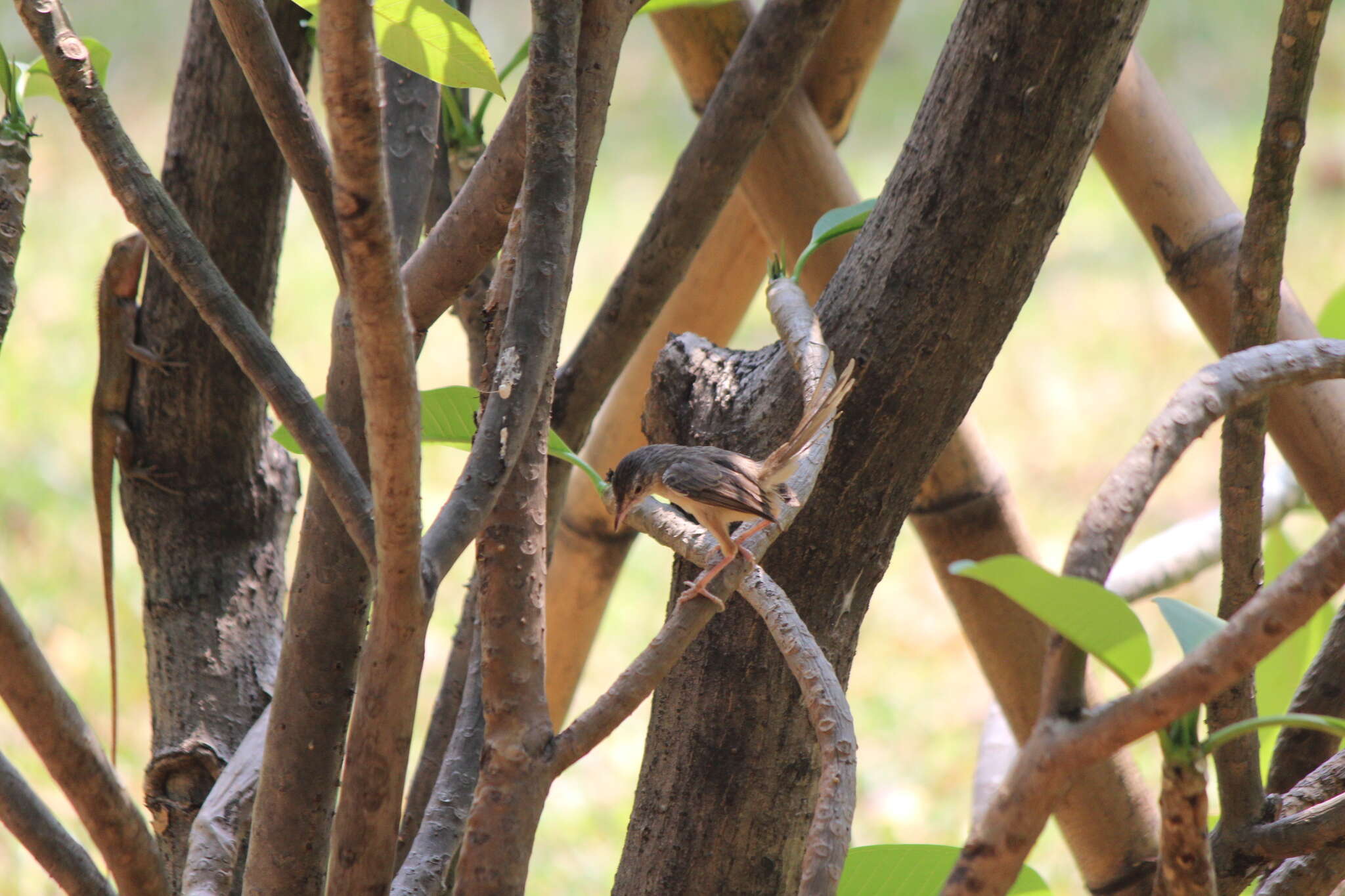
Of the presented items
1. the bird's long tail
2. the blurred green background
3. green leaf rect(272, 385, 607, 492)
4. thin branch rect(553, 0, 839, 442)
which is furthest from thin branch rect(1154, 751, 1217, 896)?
the blurred green background

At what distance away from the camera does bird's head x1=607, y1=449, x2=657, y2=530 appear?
2.46 ft

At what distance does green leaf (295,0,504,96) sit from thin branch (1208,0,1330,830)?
45 centimetres

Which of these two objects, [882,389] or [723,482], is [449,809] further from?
[882,389]

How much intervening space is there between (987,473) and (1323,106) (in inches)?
129

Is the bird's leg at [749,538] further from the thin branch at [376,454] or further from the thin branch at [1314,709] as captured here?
the thin branch at [1314,709]

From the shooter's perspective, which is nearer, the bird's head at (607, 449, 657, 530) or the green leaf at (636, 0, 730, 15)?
the bird's head at (607, 449, 657, 530)

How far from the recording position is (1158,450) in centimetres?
45

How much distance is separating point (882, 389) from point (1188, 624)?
Result: 0.96 ft

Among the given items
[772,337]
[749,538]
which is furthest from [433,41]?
[772,337]

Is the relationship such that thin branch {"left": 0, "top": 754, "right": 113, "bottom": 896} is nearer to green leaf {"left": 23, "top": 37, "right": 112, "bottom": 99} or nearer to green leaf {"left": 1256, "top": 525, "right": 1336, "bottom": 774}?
green leaf {"left": 23, "top": 37, "right": 112, "bottom": 99}

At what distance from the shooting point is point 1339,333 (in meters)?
0.92

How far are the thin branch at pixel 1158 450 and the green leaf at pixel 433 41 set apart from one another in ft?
1.20

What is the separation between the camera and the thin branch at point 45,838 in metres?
0.49

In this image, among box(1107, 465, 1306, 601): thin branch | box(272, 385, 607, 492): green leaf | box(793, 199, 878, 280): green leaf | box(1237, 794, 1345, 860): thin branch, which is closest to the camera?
box(1237, 794, 1345, 860): thin branch
